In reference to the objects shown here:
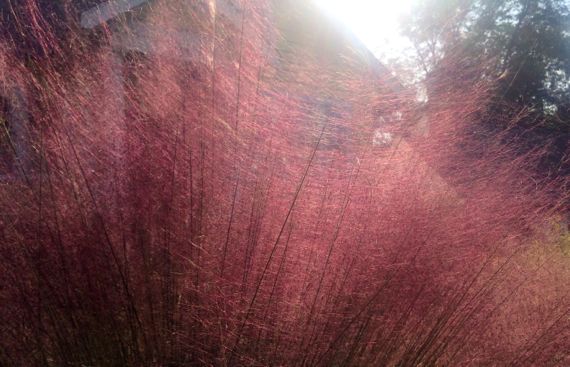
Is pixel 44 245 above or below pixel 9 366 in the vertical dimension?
above

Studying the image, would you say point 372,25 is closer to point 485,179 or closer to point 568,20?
point 485,179

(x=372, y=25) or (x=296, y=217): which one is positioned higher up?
(x=372, y=25)

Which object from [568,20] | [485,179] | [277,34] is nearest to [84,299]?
[277,34]

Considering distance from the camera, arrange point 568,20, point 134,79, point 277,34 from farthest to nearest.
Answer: point 568,20
point 277,34
point 134,79

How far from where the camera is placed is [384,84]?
2656 mm

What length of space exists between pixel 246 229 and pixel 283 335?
1.54 ft

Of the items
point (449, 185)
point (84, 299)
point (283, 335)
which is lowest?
point (84, 299)

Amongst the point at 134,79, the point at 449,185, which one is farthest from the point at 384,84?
the point at 134,79

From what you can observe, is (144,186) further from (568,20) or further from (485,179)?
(568,20)

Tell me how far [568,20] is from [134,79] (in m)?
15.5

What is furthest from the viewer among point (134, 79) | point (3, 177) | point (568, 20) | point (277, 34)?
point (568, 20)

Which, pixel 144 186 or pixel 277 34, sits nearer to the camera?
pixel 144 186

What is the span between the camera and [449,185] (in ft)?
8.67

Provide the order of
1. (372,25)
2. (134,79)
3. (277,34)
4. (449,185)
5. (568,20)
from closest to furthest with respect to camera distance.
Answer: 1. (134,79)
2. (277,34)
3. (449,185)
4. (372,25)
5. (568,20)
